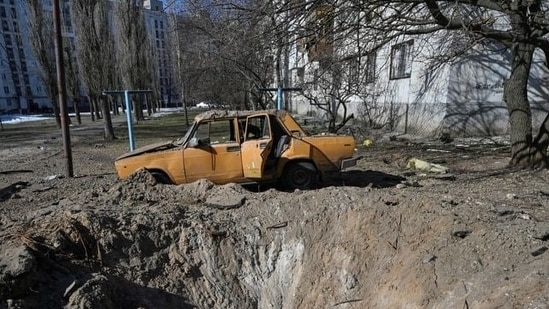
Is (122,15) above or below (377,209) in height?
above

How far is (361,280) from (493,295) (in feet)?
5.03

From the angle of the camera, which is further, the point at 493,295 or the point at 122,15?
the point at 122,15

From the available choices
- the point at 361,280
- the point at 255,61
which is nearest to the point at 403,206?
the point at 361,280

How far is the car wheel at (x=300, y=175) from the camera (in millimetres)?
7711

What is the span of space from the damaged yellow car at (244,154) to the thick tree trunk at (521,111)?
12.7 ft

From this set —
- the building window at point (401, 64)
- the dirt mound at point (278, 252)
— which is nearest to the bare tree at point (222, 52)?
the dirt mound at point (278, 252)

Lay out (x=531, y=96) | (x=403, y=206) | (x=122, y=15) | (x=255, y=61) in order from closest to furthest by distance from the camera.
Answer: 1. (x=403, y=206)
2. (x=531, y=96)
3. (x=255, y=61)
4. (x=122, y=15)

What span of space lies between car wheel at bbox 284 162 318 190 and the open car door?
638mm

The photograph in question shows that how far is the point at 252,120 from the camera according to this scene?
7527mm

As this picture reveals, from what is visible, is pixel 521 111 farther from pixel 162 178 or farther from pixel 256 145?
pixel 162 178

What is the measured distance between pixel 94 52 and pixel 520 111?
18706 mm

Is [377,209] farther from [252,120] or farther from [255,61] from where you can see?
[255,61]

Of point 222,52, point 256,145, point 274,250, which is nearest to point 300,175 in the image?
point 256,145

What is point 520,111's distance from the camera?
28.1ft
